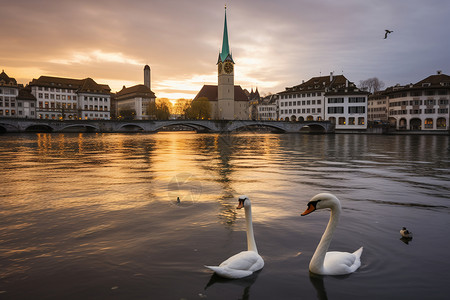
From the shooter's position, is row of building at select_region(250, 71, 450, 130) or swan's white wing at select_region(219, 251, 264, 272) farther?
row of building at select_region(250, 71, 450, 130)

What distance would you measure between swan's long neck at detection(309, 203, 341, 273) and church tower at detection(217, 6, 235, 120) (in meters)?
128

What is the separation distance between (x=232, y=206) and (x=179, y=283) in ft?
16.0

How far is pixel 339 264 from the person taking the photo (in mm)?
5281

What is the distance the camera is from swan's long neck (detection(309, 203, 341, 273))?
16.2 ft

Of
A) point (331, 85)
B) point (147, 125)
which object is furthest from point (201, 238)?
point (331, 85)

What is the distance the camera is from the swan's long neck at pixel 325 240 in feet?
16.2

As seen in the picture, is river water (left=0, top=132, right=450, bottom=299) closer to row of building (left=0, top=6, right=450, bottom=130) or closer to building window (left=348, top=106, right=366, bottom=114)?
row of building (left=0, top=6, right=450, bottom=130)

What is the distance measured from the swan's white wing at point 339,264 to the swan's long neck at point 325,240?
0.49 ft

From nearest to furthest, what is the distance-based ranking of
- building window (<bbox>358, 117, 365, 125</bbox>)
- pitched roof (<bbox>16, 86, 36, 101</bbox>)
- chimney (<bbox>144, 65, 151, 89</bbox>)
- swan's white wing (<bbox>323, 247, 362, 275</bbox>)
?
swan's white wing (<bbox>323, 247, 362, 275</bbox>) → building window (<bbox>358, 117, 365, 125</bbox>) → pitched roof (<bbox>16, 86, 36, 101</bbox>) → chimney (<bbox>144, 65, 151, 89</bbox>)

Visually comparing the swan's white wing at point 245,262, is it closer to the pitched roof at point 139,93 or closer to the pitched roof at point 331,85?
the pitched roof at point 331,85

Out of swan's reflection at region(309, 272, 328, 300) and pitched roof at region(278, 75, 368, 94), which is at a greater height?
pitched roof at region(278, 75, 368, 94)

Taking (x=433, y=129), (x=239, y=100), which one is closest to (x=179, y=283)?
(x=433, y=129)

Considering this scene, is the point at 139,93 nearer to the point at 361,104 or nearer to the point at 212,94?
the point at 212,94

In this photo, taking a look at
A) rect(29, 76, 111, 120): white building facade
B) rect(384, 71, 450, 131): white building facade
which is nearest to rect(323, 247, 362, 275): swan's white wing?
rect(384, 71, 450, 131): white building facade
